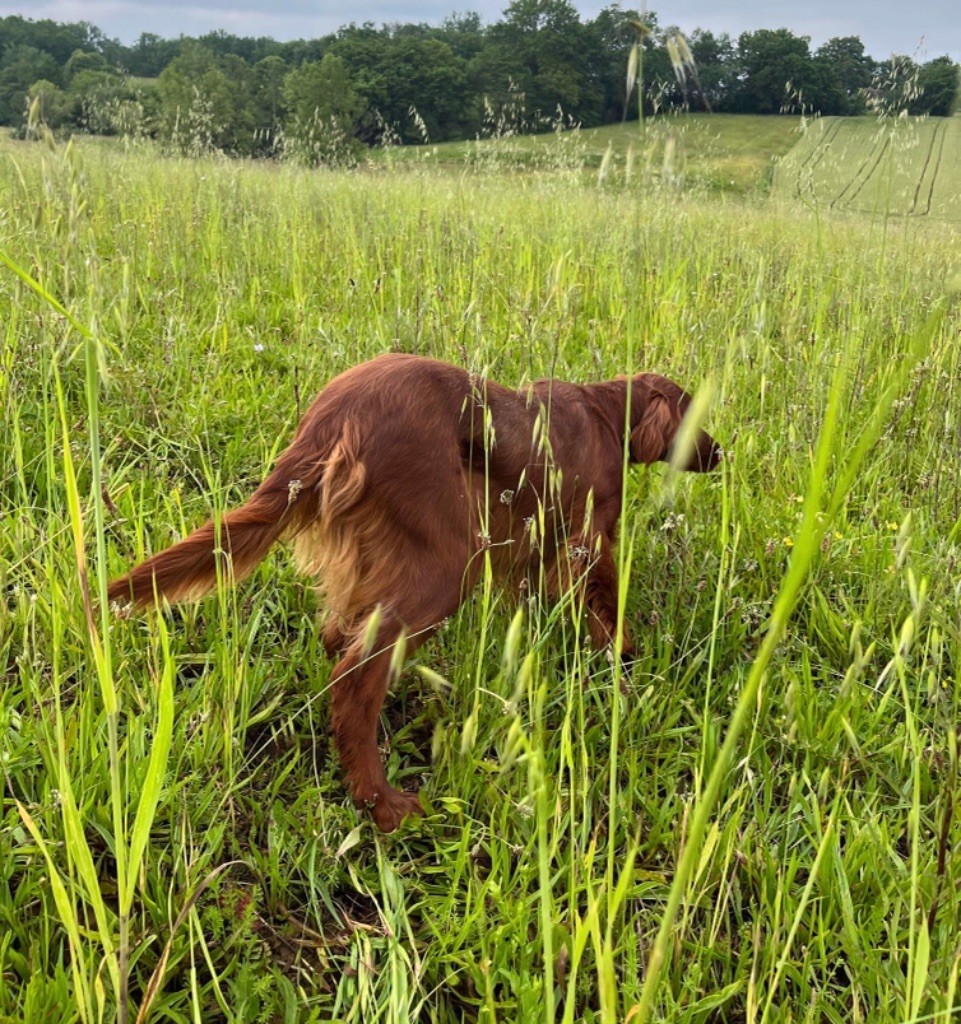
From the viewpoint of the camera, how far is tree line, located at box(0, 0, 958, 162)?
1838 millimetres

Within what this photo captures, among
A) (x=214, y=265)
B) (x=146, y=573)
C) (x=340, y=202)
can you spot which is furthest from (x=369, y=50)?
(x=146, y=573)

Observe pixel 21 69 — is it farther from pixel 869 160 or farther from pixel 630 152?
pixel 630 152

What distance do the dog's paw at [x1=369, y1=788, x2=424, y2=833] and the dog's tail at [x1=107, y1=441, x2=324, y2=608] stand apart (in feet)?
1.69

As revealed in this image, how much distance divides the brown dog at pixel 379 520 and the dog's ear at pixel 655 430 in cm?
42

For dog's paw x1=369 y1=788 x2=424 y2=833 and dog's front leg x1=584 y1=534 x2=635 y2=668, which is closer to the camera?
dog's paw x1=369 y1=788 x2=424 y2=833

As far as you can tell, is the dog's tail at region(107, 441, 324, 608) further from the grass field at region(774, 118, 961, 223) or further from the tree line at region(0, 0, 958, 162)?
the grass field at region(774, 118, 961, 223)

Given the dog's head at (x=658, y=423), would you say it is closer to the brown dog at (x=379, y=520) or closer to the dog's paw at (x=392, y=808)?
the brown dog at (x=379, y=520)

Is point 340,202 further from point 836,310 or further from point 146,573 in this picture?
point 146,573

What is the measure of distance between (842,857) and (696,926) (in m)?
0.31

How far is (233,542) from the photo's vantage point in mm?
1537

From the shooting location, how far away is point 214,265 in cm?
369

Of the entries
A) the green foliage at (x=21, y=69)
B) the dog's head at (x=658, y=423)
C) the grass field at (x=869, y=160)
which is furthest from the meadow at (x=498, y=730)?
the green foliage at (x=21, y=69)

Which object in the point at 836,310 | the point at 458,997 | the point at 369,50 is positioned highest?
the point at 369,50

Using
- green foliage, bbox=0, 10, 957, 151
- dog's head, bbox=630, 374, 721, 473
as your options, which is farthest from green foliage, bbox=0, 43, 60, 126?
dog's head, bbox=630, 374, 721, 473
